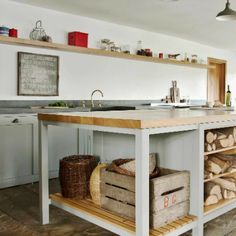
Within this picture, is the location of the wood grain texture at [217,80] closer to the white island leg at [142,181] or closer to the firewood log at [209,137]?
the firewood log at [209,137]

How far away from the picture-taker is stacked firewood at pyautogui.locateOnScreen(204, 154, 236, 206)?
225cm

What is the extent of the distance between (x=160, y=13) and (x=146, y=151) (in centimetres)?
369

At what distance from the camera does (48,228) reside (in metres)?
2.31

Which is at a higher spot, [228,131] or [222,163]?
[228,131]

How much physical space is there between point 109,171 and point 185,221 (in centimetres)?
57

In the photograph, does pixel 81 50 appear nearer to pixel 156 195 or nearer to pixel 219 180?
pixel 219 180

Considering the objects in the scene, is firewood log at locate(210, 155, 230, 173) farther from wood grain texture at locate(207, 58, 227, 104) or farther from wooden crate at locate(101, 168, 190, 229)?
wood grain texture at locate(207, 58, 227, 104)

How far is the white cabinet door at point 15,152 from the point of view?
334 cm

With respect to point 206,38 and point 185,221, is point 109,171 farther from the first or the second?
point 206,38

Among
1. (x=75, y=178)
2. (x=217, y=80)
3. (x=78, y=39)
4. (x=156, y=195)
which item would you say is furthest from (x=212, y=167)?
(x=217, y=80)

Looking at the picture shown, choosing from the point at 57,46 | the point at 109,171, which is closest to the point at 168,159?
the point at 109,171

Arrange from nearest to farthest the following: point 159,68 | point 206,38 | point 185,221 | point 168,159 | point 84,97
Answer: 1. point 185,221
2. point 168,159
3. point 84,97
4. point 159,68
5. point 206,38

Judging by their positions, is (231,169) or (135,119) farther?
(231,169)

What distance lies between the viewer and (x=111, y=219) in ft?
6.24
